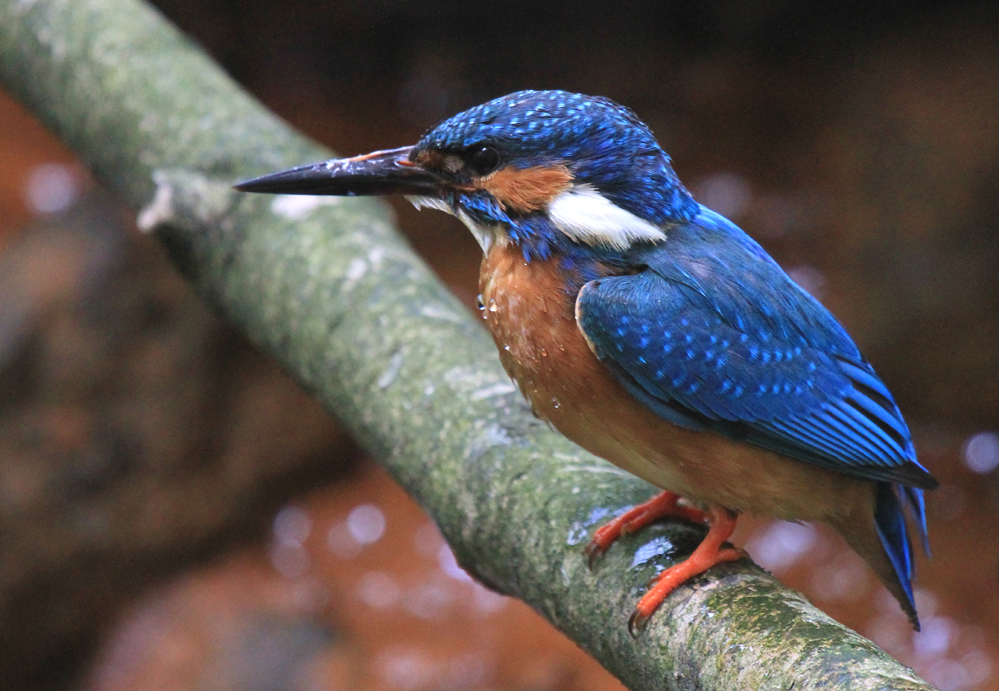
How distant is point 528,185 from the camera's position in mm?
1793

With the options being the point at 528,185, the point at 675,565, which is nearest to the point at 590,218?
the point at 528,185

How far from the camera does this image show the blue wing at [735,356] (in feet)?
5.71

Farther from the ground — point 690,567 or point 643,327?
point 643,327

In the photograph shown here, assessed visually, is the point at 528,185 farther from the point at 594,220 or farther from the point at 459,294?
the point at 459,294

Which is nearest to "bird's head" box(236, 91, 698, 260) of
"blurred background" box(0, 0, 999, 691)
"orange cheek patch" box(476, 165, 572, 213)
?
"orange cheek patch" box(476, 165, 572, 213)

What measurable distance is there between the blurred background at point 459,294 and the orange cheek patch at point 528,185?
3017 mm

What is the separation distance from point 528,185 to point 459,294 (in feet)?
12.4

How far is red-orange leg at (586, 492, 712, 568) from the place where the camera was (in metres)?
1.76

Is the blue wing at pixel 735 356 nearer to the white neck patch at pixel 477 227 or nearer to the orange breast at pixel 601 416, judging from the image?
the orange breast at pixel 601 416

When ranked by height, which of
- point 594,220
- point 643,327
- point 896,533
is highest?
point 594,220

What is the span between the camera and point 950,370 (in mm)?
5160

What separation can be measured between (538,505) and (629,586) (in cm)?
25

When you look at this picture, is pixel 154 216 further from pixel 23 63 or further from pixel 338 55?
pixel 338 55

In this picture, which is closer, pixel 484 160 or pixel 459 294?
pixel 484 160
